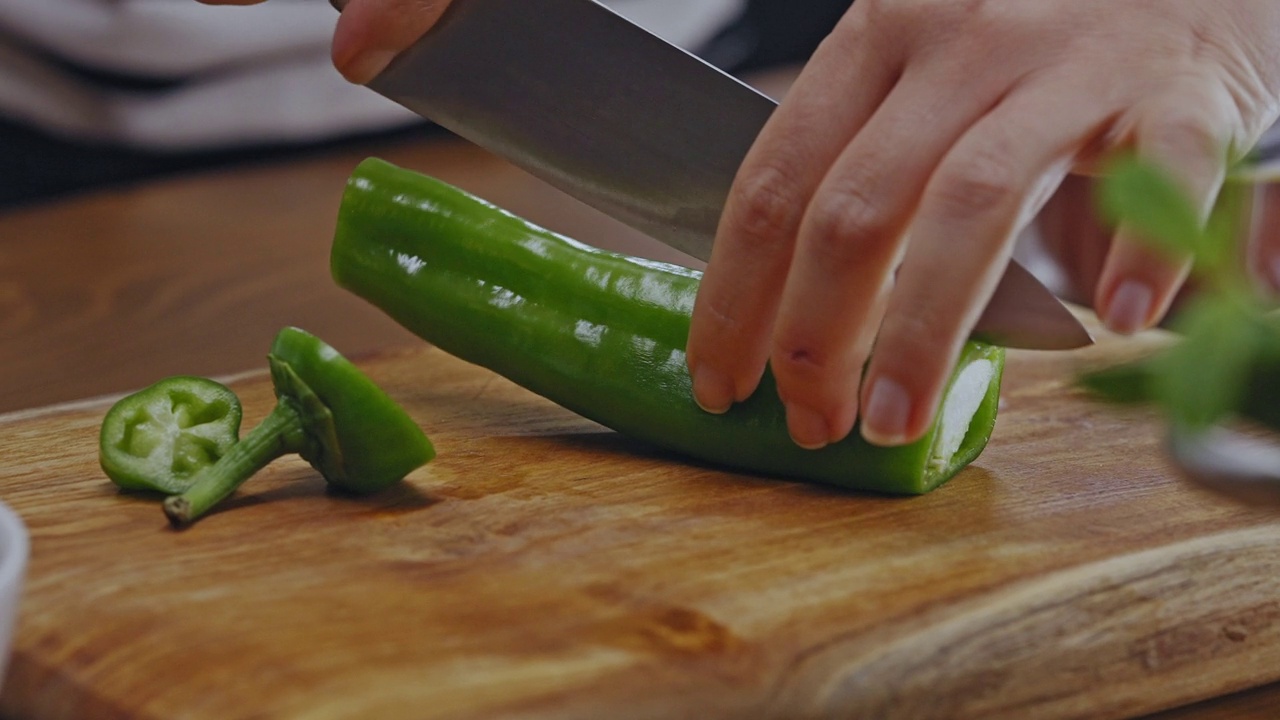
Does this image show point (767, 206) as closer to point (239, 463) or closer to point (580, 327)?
point (580, 327)

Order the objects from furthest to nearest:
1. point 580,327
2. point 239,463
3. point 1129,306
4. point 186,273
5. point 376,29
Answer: point 186,273 → point 580,327 → point 376,29 → point 239,463 → point 1129,306

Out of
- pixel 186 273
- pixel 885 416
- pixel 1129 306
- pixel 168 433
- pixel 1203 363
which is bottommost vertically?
pixel 186 273

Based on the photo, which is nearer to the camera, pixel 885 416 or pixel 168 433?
pixel 885 416

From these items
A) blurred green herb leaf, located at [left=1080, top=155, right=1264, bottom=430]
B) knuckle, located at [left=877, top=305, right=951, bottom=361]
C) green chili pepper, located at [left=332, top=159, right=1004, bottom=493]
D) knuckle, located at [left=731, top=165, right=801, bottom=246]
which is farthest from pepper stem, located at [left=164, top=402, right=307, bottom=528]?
blurred green herb leaf, located at [left=1080, top=155, right=1264, bottom=430]

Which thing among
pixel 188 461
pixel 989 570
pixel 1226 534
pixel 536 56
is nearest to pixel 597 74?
pixel 536 56

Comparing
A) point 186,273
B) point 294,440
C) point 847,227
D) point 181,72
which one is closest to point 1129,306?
point 847,227

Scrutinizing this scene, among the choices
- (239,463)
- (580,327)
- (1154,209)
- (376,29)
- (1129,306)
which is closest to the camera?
(1154,209)

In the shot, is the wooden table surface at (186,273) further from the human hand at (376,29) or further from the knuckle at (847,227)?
the knuckle at (847,227)

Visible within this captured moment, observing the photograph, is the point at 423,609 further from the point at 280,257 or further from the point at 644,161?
the point at 280,257
